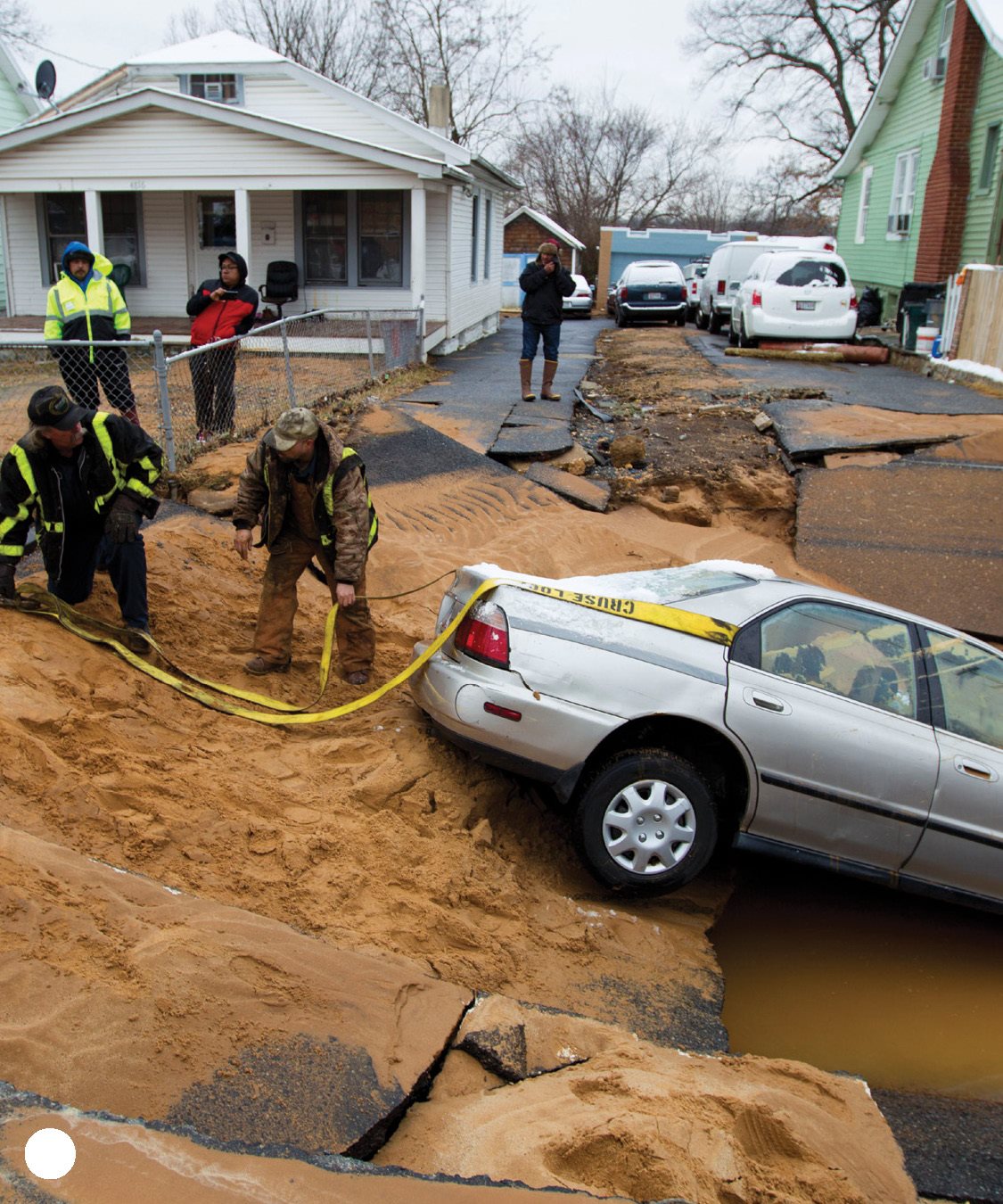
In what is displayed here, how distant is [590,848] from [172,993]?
6.64 feet

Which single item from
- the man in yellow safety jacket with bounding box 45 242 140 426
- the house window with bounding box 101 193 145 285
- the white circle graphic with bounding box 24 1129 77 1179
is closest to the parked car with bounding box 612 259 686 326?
the house window with bounding box 101 193 145 285

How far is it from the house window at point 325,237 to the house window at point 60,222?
430 centimetres

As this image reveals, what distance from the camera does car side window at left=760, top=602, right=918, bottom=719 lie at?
4797 mm

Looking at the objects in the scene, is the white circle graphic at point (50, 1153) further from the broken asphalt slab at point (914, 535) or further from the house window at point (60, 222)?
the house window at point (60, 222)

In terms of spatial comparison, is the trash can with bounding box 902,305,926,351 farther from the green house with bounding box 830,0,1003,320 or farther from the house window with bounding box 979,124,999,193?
the house window with bounding box 979,124,999,193

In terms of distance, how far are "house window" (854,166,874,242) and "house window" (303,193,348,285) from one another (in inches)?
611

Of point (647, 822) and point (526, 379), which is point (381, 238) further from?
point (647, 822)

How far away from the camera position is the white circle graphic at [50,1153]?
2309 millimetres

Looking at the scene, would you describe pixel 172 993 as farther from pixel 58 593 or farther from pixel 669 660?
pixel 58 593

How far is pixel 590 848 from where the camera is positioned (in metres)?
4.65

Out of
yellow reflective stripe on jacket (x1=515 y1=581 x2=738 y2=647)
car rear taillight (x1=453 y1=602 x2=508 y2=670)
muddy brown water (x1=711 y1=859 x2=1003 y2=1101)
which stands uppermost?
yellow reflective stripe on jacket (x1=515 y1=581 x2=738 y2=647)

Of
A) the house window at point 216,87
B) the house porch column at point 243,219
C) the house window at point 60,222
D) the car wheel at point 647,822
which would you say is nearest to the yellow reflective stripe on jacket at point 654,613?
the car wheel at point 647,822

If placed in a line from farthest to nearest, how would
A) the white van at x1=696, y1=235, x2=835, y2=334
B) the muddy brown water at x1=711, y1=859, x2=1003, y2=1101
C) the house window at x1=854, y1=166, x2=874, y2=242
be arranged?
the house window at x1=854, y1=166, x2=874, y2=242 < the white van at x1=696, y1=235, x2=835, y2=334 < the muddy brown water at x1=711, y1=859, x2=1003, y2=1101

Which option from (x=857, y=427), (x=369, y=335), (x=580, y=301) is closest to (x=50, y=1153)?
(x=857, y=427)
